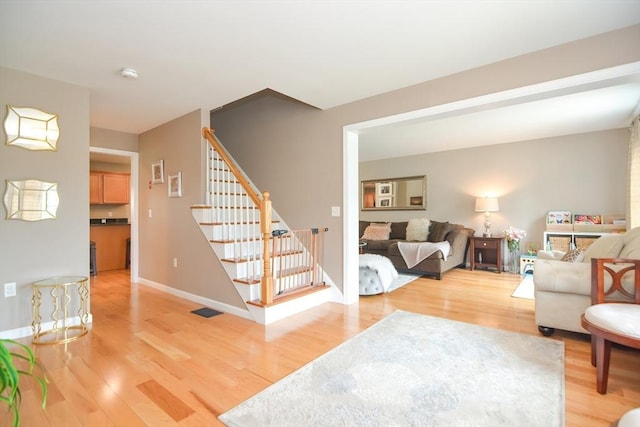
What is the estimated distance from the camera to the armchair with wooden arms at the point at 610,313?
176cm

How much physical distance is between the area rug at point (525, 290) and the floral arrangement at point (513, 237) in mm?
598

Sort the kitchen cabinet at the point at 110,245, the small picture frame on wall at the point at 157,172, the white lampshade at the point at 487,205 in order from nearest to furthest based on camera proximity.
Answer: the small picture frame on wall at the point at 157,172
the white lampshade at the point at 487,205
the kitchen cabinet at the point at 110,245

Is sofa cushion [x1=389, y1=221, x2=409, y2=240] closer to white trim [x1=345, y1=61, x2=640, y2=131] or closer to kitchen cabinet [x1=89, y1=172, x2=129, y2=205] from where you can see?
white trim [x1=345, y1=61, x2=640, y2=131]

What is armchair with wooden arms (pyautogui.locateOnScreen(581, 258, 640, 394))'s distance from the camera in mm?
1756

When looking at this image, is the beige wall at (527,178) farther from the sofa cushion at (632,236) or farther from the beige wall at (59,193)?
the beige wall at (59,193)

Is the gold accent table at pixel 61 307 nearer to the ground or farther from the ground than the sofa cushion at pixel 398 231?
nearer to the ground

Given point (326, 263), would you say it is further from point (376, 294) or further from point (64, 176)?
point (64, 176)

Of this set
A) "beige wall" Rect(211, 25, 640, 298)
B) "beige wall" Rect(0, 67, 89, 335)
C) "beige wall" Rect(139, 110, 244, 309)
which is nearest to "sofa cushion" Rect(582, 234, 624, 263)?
"beige wall" Rect(211, 25, 640, 298)

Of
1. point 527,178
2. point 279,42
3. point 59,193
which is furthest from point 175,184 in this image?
point 527,178

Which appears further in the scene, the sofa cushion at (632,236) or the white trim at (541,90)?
the sofa cushion at (632,236)

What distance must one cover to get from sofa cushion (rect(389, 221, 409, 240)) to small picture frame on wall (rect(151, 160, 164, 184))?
434 cm

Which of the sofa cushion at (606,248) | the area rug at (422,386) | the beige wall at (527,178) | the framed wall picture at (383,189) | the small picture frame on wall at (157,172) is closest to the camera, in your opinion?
the area rug at (422,386)

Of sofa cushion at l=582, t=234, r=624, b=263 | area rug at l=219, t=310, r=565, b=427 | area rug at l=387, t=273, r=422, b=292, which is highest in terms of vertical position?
sofa cushion at l=582, t=234, r=624, b=263

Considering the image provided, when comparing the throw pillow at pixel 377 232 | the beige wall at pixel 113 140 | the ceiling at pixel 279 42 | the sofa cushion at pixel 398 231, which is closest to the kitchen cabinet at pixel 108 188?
the beige wall at pixel 113 140
